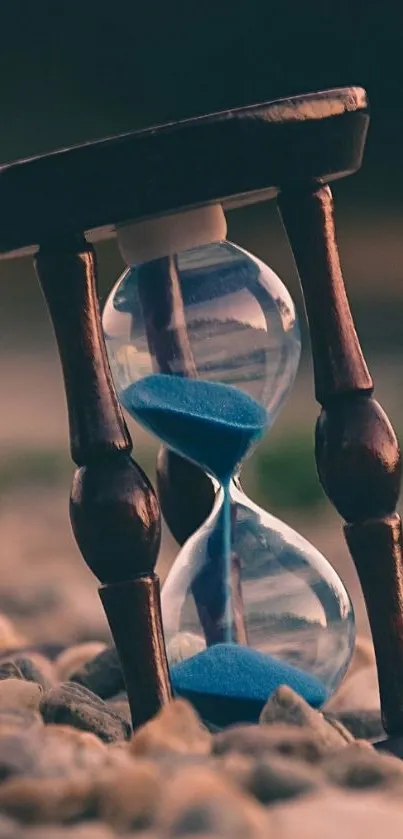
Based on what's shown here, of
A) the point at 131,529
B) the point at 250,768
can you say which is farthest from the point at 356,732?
the point at 250,768

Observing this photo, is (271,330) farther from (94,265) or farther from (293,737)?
(293,737)

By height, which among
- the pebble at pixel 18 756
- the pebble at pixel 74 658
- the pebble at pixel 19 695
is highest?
the pebble at pixel 18 756

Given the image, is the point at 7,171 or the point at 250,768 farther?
the point at 7,171

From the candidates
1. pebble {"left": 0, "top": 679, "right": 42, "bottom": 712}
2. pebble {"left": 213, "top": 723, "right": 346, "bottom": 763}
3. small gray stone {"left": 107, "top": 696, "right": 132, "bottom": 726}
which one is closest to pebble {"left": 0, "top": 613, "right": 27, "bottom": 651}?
small gray stone {"left": 107, "top": 696, "right": 132, "bottom": 726}

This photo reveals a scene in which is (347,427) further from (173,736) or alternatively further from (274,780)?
(274,780)

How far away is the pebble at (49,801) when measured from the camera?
1.49m

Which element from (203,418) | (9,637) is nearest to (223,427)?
(203,418)

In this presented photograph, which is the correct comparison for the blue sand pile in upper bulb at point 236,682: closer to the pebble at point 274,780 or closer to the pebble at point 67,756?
the pebble at point 67,756

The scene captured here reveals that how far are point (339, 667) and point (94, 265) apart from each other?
0.60 meters

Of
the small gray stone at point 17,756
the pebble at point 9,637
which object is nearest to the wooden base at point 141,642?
the small gray stone at point 17,756

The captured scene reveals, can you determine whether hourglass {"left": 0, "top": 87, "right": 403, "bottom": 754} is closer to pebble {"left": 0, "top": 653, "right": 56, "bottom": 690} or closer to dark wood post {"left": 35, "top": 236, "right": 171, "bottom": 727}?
dark wood post {"left": 35, "top": 236, "right": 171, "bottom": 727}

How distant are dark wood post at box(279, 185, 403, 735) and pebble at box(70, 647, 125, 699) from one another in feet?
2.33

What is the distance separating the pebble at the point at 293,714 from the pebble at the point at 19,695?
42 centimetres

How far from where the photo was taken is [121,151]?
1.88 meters
